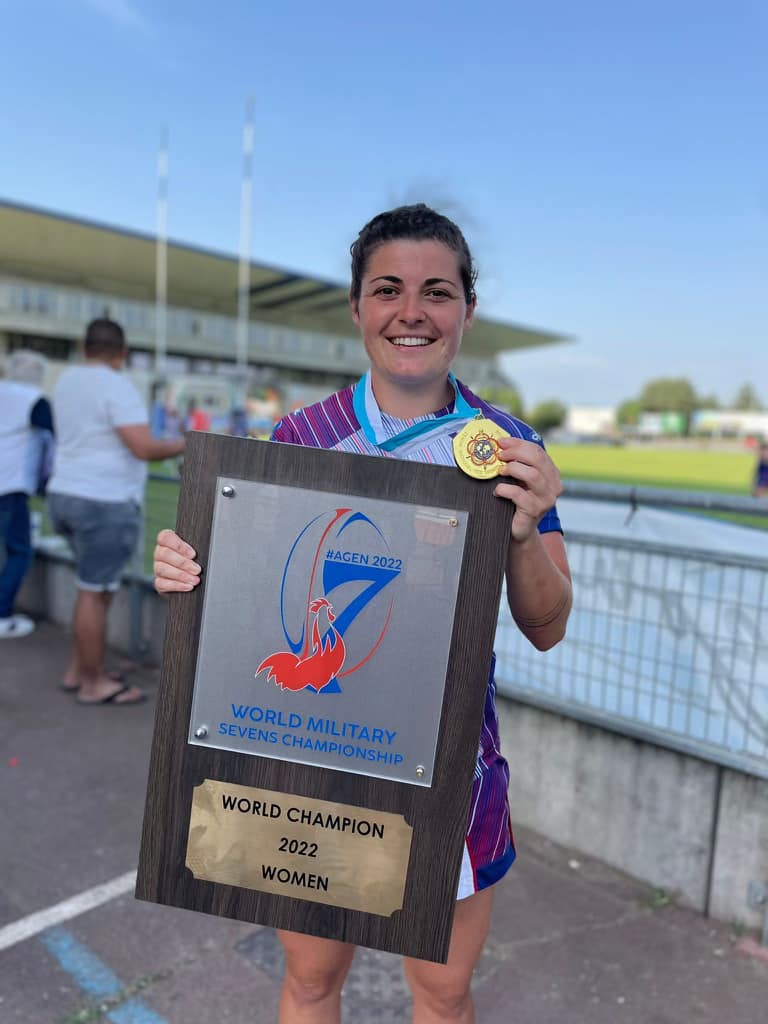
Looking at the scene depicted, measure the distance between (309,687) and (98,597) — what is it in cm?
347

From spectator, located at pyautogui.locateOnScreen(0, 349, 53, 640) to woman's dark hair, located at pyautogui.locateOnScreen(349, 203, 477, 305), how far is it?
446cm

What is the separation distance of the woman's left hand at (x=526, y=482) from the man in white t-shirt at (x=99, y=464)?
330 cm

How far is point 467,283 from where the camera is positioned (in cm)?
162

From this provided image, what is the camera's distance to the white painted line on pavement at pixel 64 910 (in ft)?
8.62

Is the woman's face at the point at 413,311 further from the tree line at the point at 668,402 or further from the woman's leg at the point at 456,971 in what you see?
the tree line at the point at 668,402

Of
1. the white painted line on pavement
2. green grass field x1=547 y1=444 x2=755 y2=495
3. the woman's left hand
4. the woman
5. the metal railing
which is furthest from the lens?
green grass field x1=547 y1=444 x2=755 y2=495

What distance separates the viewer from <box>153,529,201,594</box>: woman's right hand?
1365 millimetres

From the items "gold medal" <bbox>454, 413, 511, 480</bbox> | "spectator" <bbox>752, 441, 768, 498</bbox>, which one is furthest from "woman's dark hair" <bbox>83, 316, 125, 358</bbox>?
"spectator" <bbox>752, 441, 768, 498</bbox>

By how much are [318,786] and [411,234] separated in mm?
1024

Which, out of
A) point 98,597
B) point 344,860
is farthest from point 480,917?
point 98,597

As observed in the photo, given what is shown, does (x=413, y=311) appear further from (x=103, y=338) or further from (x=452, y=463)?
(x=103, y=338)

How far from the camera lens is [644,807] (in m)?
3.08

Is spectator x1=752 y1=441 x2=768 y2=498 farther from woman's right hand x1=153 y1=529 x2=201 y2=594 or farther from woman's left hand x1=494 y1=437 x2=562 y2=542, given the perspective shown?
woman's right hand x1=153 y1=529 x2=201 y2=594

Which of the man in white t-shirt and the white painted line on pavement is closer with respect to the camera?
the white painted line on pavement
